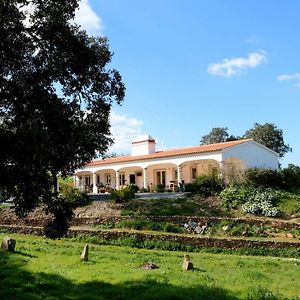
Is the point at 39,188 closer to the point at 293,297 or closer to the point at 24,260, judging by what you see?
the point at 24,260

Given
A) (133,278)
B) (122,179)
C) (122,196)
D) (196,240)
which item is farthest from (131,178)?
(133,278)

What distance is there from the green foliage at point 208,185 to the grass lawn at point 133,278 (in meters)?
15.4

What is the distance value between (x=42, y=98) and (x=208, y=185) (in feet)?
81.1

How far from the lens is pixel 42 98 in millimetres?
11750

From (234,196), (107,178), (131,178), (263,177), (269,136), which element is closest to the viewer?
(234,196)

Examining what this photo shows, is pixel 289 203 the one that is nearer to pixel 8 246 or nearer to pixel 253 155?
pixel 253 155

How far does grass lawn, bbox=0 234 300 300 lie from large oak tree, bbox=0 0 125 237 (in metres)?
2.17

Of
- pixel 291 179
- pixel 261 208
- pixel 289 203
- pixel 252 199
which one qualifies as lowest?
pixel 261 208

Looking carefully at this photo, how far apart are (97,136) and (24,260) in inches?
211

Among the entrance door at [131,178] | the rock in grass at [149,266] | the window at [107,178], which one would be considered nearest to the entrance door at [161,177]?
the entrance door at [131,178]

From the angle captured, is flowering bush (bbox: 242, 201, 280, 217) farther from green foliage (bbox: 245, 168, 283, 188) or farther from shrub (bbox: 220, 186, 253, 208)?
green foliage (bbox: 245, 168, 283, 188)

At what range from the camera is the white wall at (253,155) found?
131 feet

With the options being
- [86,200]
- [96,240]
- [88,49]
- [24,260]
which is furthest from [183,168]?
[88,49]

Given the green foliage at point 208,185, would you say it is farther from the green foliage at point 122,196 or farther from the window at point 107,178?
the window at point 107,178
